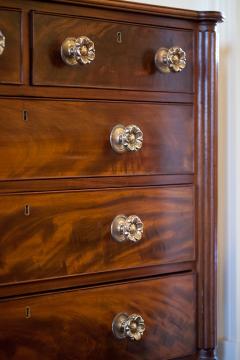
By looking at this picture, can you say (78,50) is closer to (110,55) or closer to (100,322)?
(110,55)

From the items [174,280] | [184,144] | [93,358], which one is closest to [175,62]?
[184,144]

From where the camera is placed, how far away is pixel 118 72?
1123 mm

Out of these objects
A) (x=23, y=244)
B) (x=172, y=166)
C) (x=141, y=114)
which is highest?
(x=141, y=114)

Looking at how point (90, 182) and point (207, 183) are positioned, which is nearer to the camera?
point (90, 182)

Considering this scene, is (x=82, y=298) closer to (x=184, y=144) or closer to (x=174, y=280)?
(x=174, y=280)

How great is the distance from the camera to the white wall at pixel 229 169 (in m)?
1.61

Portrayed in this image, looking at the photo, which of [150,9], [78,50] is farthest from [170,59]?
[78,50]

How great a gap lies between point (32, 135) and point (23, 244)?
0.19 metres

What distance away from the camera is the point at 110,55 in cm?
111

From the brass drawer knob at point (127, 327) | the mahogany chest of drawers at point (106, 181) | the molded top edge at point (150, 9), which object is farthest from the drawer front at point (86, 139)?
the brass drawer knob at point (127, 327)

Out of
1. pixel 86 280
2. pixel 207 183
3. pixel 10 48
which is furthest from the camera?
pixel 207 183

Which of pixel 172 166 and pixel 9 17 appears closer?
pixel 9 17

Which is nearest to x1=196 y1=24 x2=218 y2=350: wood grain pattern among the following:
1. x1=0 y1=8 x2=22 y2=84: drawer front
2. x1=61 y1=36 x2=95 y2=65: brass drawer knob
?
x1=61 y1=36 x2=95 y2=65: brass drawer knob

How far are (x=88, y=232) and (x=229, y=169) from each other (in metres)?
0.67
